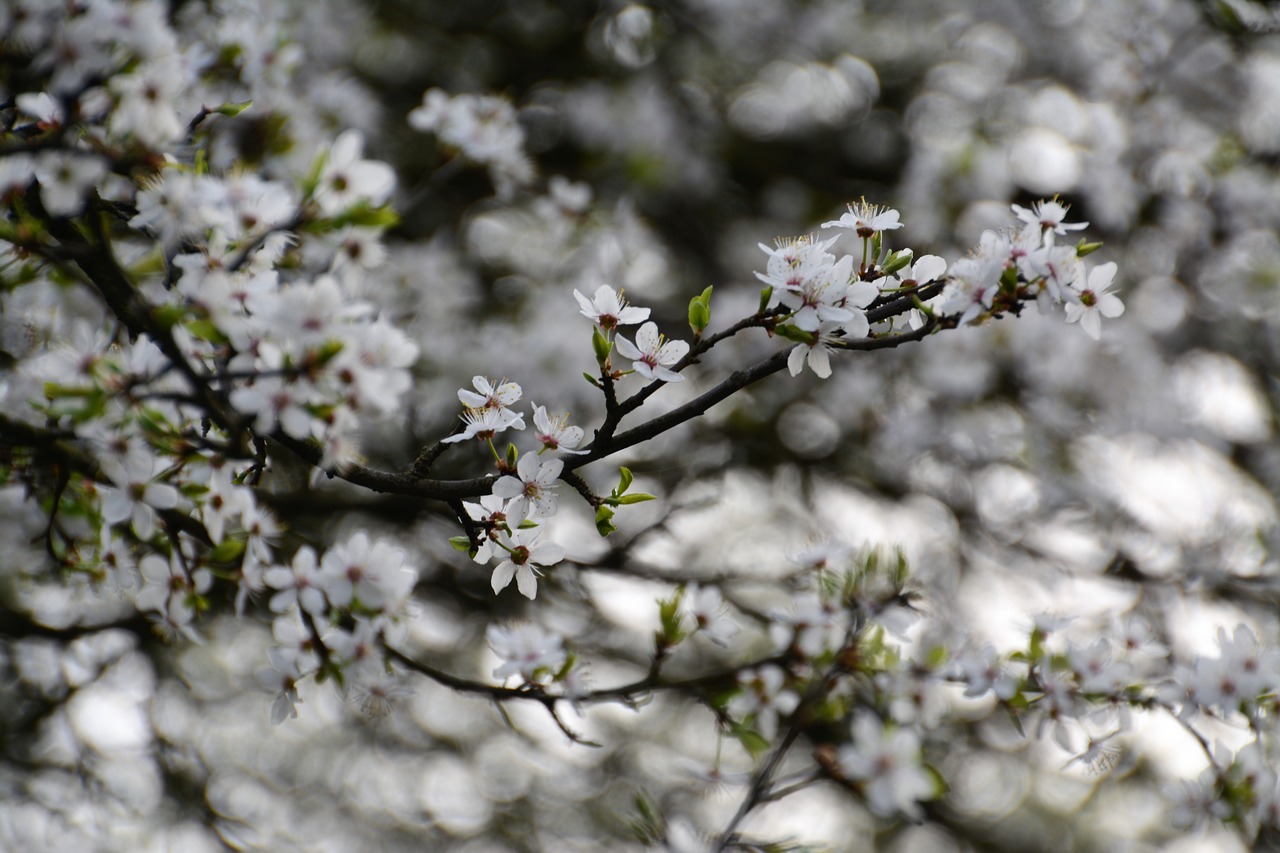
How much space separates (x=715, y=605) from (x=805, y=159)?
4265 millimetres

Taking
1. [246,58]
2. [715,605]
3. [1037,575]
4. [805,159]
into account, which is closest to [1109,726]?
[715,605]

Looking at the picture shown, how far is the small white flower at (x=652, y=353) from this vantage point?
1561 mm

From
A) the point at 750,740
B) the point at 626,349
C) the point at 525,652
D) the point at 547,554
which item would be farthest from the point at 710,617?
the point at 626,349

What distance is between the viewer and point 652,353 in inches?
63.9

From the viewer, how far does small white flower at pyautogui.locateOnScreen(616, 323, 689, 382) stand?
156 cm

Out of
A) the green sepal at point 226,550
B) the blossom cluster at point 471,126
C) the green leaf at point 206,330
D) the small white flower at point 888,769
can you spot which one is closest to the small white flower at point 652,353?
the green leaf at point 206,330

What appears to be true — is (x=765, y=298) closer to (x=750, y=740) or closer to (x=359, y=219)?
(x=359, y=219)

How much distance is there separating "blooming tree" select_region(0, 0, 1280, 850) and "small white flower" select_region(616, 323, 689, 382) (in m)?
0.01

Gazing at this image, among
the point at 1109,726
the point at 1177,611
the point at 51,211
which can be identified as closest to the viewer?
the point at 51,211

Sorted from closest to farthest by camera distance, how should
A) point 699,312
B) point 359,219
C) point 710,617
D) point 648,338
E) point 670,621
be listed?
point 359,219 < point 699,312 < point 648,338 < point 670,621 < point 710,617

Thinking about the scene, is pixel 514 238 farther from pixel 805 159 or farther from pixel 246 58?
pixel 246 58

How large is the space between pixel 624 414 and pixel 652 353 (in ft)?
0.65

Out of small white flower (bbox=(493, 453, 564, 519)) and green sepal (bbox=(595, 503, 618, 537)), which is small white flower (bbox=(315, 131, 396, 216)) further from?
green sepal (bbox=(595, 503, 618, 537))

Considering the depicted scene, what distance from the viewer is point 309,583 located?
1.73 meters
